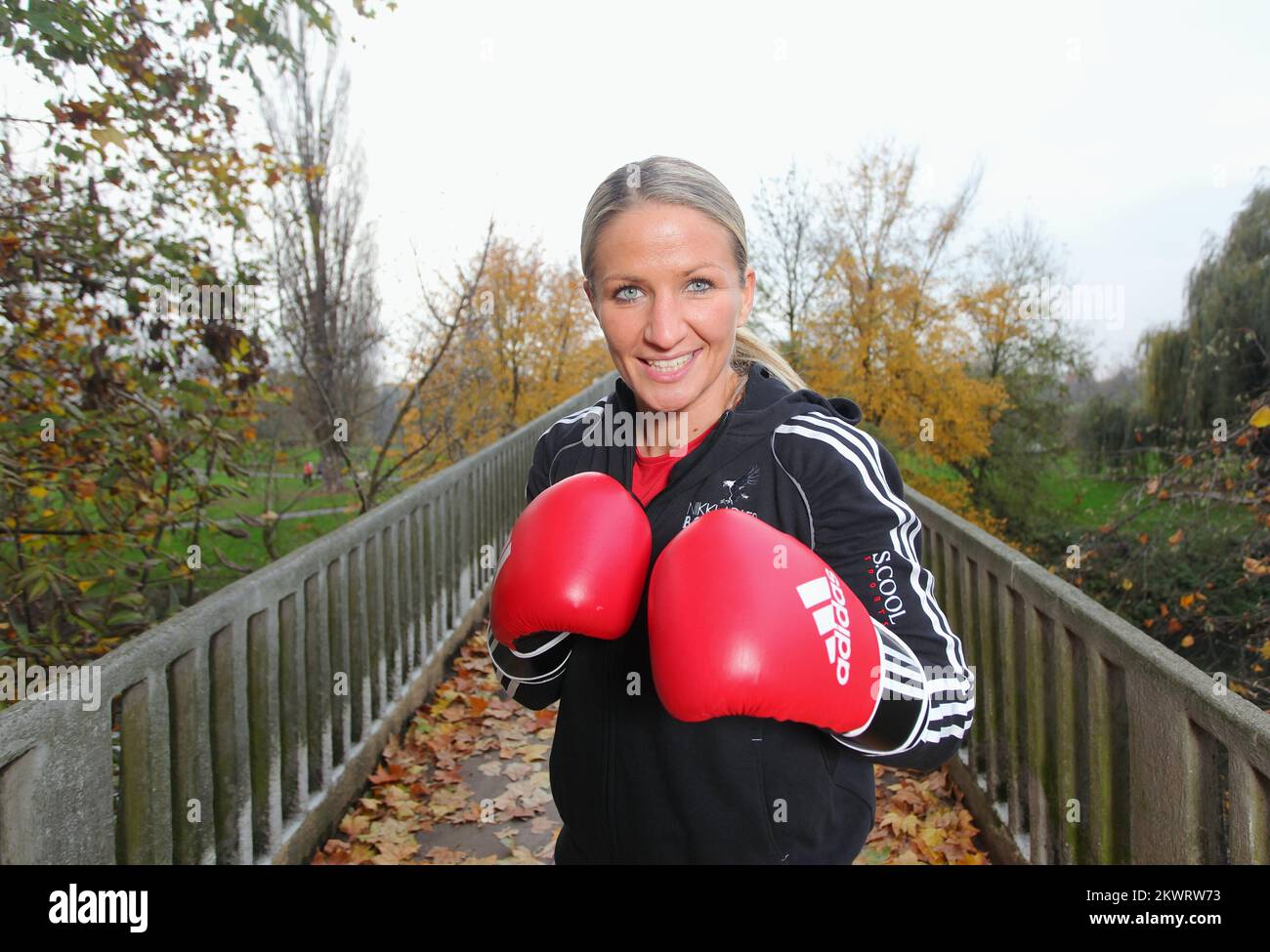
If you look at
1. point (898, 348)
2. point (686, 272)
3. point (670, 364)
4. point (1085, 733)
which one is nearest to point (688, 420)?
point (670, 364)

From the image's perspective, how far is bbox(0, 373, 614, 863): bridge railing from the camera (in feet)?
5.27

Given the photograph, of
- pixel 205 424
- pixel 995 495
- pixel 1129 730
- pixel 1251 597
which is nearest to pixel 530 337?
pixel 1251 597

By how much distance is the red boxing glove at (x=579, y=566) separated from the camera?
1.46 meters

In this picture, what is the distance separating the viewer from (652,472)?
1.73 meters

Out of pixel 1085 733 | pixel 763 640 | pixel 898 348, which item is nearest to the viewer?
pixel 763 640

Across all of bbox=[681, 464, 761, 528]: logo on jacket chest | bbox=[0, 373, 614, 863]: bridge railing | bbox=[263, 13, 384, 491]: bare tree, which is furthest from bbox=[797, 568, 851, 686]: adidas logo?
bbox=[263, 13, 384, 491]: bare tree

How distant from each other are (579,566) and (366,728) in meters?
2.43

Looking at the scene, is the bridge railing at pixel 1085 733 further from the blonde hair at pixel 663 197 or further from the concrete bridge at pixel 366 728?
the blonde hair at pixel 663 197

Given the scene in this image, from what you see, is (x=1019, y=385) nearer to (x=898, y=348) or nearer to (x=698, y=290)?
(x=898, y=348)

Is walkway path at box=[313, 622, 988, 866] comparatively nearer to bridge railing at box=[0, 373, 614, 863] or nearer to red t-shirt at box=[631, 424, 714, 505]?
bridge railing at box=[0, 373, 614, 863]

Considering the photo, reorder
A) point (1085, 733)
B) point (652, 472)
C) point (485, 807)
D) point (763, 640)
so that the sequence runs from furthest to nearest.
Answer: point (485, 807)
point (1085, 733)
point (652, 472)
point (763, 640)

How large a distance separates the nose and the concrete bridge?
45.6 inches

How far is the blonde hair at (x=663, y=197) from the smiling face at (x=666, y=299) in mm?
16

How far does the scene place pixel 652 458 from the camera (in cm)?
171
